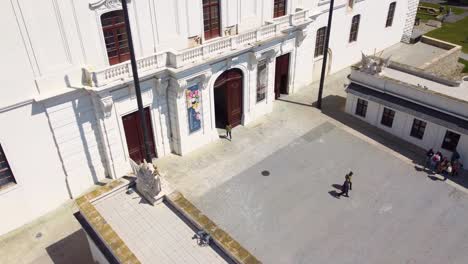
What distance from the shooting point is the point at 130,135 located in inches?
969

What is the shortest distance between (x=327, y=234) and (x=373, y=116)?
12.9 metres

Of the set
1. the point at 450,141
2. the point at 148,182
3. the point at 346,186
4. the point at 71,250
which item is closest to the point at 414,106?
the point at 450,141

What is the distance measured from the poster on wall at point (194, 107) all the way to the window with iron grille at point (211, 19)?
372 cm

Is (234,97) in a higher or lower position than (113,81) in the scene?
lower

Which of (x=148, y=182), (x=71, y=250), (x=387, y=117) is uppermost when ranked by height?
(x=148, y=182)

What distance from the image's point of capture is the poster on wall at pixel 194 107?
1002 inches

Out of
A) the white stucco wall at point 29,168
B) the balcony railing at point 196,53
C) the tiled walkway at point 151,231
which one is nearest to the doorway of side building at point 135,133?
the balcony railing at point 196,53

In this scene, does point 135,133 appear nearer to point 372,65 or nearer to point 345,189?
point 345,189

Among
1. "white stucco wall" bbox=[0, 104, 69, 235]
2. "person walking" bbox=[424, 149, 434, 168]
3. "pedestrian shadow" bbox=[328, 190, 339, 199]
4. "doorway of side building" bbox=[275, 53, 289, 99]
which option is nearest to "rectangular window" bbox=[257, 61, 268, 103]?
"doorway of side building" bbox=[275, 53, 289, 99]

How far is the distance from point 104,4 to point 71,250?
13.3 meters

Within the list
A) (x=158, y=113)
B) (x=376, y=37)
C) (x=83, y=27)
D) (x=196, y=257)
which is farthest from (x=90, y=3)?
(x=376, y=37)

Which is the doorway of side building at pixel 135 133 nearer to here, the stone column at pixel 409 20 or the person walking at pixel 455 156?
the person walking at pixel 455 156

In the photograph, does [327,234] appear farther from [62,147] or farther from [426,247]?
[62,147]

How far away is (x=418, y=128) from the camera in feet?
91.2
